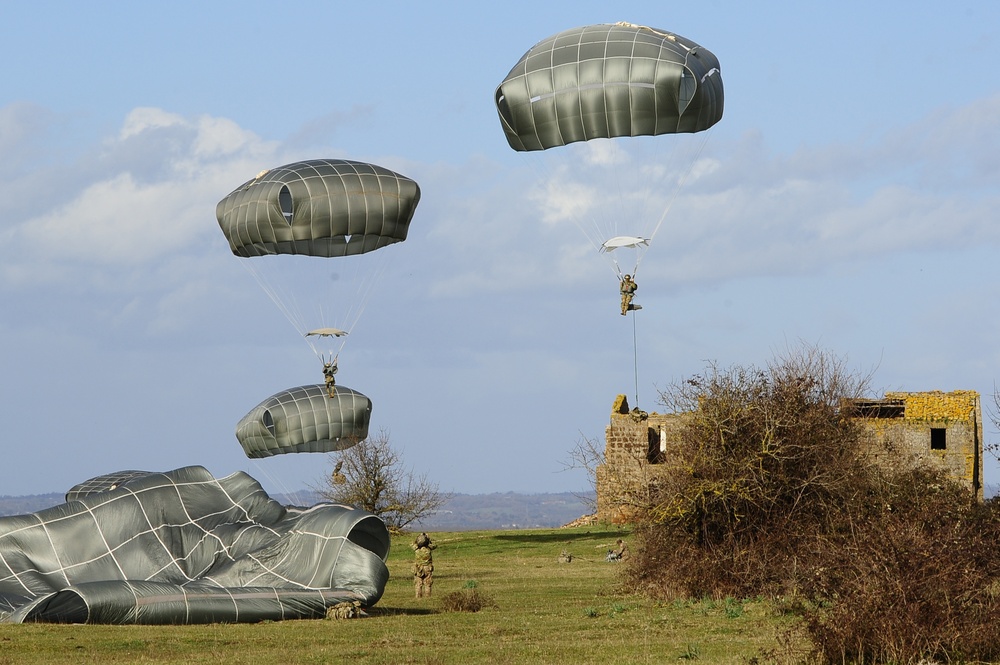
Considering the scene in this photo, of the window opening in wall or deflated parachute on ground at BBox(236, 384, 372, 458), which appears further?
deflated parachute on ground at BBox(236, 384, 372, 458)

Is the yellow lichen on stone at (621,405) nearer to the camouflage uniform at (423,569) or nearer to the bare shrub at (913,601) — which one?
the camouflage uniform at (423,569)

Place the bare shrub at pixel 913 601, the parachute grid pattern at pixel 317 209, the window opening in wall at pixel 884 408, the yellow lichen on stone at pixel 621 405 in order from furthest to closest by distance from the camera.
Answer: the yellow lichen on stone at pixel 621 405
the window opening in wall at pixel 884 408
the parachute grid pattern at pixel 317 209
the bare shrub at pixel 913 601

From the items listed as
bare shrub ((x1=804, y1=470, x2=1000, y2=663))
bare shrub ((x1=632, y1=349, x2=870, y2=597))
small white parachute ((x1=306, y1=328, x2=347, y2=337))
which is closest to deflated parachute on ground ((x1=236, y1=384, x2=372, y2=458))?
small white parachute ((x1=306, y1=328, x2=347, y2=337))

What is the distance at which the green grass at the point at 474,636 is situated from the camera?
58.0ft

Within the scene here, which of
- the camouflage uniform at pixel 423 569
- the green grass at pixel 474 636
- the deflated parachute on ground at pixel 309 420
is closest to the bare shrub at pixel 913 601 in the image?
the green grass at pixel 474 636

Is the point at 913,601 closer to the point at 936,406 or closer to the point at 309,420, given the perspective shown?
the point at 936,406

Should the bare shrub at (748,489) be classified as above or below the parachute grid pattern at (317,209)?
below

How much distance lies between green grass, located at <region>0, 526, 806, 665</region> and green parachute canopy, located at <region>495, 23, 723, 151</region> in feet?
38.1

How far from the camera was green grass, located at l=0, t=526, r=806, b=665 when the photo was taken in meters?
17.7

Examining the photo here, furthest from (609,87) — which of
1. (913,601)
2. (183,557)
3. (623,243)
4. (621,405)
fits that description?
(621,405)

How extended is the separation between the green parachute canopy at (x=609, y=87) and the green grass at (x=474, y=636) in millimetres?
11622

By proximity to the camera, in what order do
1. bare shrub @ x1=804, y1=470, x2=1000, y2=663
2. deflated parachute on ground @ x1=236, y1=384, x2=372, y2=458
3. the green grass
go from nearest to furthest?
bare shrub @ x1=804, y1=470, x2=1000, y2=663 → the green grass → deflated parachute on ground @ x1=236, y1=384, x2=372, y2=458

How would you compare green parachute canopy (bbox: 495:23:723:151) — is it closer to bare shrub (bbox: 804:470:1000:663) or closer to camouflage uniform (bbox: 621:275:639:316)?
camouflage uniform (bbox: 621:275:639:316)

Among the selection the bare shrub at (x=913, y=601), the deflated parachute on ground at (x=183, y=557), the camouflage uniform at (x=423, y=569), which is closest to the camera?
the bare shrub at (x=913, y=601)
